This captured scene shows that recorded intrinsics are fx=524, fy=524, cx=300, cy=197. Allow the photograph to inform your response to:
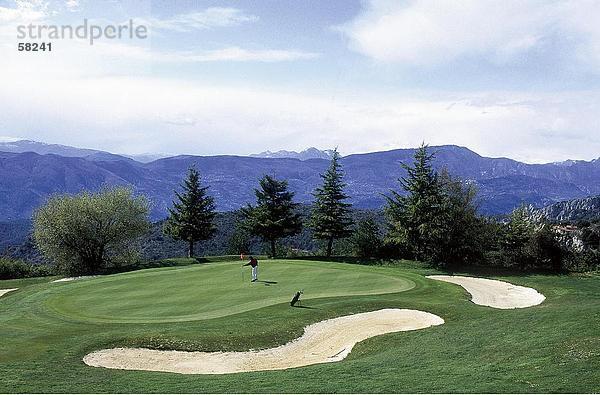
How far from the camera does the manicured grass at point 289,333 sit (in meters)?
12.7

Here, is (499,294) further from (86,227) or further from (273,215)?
(86,227)

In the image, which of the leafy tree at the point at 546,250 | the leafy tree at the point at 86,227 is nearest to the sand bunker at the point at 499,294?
the leafy tree at the point at 546,250

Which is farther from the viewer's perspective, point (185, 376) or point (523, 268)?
point (523, 268)

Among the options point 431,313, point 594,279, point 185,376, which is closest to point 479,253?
point 594,279

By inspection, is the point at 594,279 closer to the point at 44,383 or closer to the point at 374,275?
the point at 374,275

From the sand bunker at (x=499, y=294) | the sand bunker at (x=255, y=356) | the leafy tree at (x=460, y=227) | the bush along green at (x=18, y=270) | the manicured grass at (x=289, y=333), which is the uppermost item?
the leafy tree at (x=460, y=227)

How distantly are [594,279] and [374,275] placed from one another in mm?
18714

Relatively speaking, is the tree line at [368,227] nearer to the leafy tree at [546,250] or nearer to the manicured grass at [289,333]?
the leafy tree at [546,250]

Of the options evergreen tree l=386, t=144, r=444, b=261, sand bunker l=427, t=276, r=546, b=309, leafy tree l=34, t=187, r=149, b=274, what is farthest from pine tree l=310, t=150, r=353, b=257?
sand bunker l=427, t=276, r=546, b=309

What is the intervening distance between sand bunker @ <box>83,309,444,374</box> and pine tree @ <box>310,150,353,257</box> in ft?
117

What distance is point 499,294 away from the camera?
31.5 meters

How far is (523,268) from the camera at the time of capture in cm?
4844

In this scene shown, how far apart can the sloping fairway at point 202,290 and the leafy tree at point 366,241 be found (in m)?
20.1

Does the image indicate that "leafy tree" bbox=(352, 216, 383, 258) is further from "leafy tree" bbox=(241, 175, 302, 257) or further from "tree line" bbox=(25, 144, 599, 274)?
"leafy tree" bbox=(241, 175, 302, 257)
